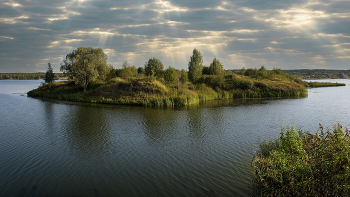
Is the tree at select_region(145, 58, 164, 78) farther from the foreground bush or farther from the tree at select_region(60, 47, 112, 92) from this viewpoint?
the foreground bush

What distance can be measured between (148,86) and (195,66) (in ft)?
62.4

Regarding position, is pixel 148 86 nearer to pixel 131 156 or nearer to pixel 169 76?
pixel 169 76

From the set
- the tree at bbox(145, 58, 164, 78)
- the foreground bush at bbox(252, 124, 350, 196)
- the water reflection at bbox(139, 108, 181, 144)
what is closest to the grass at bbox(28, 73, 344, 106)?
the tree at bbox(145, 58, 164, 78)

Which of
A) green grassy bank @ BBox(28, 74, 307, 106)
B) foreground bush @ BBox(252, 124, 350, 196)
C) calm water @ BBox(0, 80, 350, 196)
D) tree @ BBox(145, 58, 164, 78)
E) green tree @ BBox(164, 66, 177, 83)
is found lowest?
calm water @ BBox(0, 80, 350, 196)

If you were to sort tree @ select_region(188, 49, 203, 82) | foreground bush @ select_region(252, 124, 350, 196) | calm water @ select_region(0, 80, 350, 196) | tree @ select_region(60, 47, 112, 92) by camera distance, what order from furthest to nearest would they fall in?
1. tree @ select_region(188, 49, 203, 82)
2. tree @ select_region(60, 47, 112, 92)
3. calm water @ select_region(0, 80, 350, 196)
4. foreground bush @ select_region(252, 124, 350, 196)

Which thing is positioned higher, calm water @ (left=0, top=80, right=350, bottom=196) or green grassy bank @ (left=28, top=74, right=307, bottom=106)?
green grassy bank @ (left=28, top=74, right=307, bottom=106)

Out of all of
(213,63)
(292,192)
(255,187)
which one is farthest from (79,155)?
(213,63)

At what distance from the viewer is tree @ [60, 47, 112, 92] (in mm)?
40375

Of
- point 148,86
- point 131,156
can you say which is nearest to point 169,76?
point 148,86

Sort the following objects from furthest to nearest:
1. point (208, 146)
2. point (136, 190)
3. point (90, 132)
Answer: point (90, 132) → point (208, 146) → point (136, 190)

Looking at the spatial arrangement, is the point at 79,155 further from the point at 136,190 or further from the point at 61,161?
the point at 136,190

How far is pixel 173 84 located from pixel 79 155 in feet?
94.4

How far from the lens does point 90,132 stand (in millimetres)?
15797

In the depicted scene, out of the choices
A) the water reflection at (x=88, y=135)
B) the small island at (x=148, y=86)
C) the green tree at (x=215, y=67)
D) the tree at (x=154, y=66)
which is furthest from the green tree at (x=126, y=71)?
the water reflection at (x=88, y=135)
